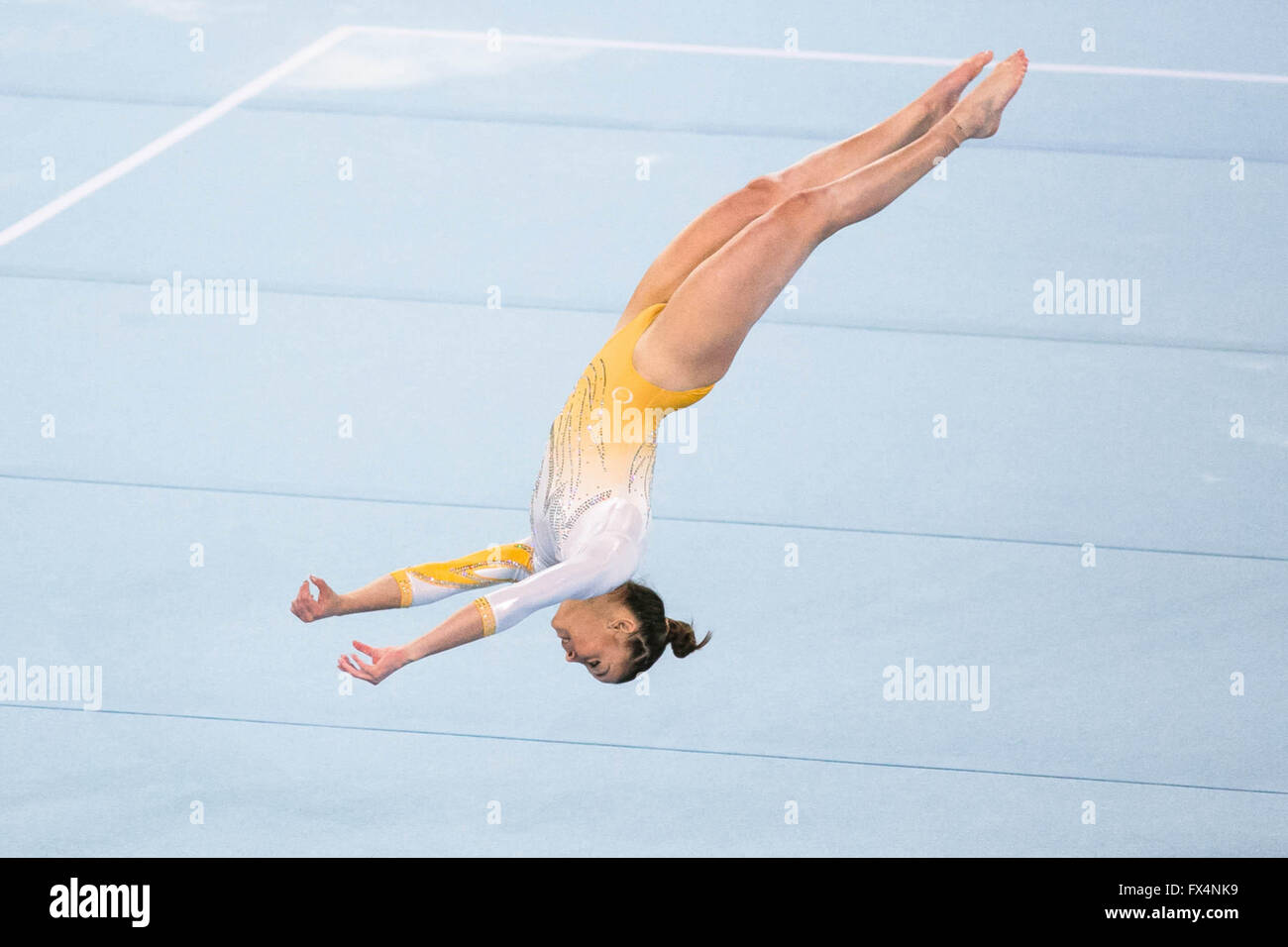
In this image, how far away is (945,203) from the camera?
6.86 meters

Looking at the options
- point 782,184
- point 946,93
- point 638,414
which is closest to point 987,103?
point 946,93

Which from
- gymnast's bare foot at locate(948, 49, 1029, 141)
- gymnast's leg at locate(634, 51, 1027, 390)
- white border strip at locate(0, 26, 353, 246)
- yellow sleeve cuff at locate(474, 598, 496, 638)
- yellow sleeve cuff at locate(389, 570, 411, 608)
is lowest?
yellow sleeve cuff at locate(474, 598, 496, 638)

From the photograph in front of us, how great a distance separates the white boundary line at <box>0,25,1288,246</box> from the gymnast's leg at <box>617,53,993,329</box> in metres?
2.91

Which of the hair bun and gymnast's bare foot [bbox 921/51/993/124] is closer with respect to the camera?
the hair bun

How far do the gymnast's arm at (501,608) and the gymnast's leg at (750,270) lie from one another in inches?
23.3

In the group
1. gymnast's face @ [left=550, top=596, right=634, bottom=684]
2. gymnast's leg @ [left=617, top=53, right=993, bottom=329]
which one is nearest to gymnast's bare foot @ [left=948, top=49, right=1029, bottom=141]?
gymnast's leg @ [left=617, top=53, right=993, bottom=329]

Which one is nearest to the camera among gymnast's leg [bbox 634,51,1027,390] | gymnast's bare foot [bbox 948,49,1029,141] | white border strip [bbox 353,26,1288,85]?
gymnast's leg [bbox 634,51,1027,390]

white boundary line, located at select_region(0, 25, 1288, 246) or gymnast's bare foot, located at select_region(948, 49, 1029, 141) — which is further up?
white boundary line, located at select_region(0, 25, 1288, 246)

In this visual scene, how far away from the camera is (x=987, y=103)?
469 cm

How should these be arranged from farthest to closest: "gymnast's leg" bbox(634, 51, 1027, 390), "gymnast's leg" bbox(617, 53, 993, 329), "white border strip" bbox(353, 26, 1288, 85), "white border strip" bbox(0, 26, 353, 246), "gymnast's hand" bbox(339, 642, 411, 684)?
"white border strip" bbox(353, 26, 1288, 85)
"white border strip" bbox(0, 26, 353, 246)
"gymnast's leg" bbox(617, 53, 993, 329)
"gymnast's leg" bbox(634, 51, 1027, 390)
"gymnast's hand" bbox(339, 642, 411, 684)

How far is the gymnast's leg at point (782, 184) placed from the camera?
188 inches

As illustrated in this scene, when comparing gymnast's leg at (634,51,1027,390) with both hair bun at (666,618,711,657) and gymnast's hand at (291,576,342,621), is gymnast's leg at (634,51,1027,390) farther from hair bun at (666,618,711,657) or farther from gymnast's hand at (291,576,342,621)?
gymnast's hand at (291,576,342,621)

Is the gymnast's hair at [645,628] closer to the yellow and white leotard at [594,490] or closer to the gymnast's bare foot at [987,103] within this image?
the yellow and white leotard at [594,490]

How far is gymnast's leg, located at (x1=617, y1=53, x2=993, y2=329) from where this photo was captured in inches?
188
